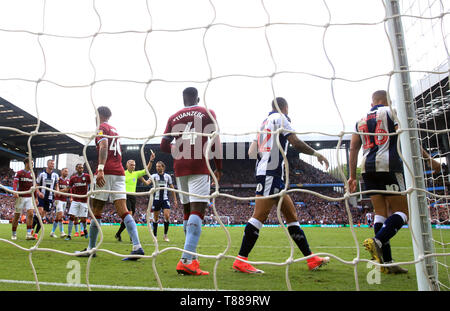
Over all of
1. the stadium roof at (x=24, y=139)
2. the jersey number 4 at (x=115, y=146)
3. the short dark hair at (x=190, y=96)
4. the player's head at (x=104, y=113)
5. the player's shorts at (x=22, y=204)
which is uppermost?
the stadium roof at (x=24, y=139)

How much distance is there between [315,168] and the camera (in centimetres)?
3753

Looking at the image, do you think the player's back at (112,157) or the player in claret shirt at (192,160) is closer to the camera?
the player in claret shirt at (192,160)

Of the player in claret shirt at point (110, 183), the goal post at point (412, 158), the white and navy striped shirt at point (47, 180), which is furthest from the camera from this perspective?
the white and navy striped shirt at point (47, 180)

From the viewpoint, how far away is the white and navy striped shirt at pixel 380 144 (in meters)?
2.97

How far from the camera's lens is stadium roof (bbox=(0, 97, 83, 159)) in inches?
700

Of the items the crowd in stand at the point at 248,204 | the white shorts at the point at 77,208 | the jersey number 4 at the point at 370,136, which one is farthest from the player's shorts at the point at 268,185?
the crowd in stand at the point at 248,204

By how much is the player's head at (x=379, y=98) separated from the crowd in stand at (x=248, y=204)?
2012cm

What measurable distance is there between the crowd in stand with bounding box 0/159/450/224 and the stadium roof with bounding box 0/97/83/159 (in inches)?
123

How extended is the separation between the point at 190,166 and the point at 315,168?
119 ft

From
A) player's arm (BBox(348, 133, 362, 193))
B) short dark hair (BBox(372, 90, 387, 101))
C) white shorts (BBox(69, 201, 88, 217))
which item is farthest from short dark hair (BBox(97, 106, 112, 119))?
white shorts (BBox(69, 201, 88, 217))

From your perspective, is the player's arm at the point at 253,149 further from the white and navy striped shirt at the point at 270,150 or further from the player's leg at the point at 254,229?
the player's leg at the point at 254,229

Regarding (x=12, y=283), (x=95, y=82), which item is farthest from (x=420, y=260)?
(x=12, y=283)
